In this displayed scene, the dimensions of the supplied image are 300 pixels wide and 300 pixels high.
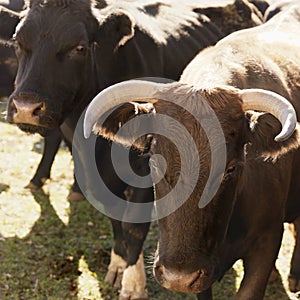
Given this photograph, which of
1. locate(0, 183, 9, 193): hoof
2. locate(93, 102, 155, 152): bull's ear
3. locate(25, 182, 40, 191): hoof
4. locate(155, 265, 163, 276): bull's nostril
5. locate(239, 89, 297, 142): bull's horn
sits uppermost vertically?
locate(239, 89, 297, 142): bull's horn

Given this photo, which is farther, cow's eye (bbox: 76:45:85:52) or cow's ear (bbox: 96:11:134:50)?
cow's ear (bbox: 96:11:134:50)

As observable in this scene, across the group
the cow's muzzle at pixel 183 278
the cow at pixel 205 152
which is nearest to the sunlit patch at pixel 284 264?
the cow at pixel 205 152

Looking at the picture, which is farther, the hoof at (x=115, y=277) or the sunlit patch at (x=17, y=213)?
the sunlit patch at (x=17, y=213)

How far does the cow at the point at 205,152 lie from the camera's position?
9.69 ft

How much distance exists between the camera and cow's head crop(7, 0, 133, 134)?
164 inches

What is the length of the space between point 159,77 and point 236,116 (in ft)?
6.65

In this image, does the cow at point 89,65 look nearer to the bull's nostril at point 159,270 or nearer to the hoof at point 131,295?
the hoof at point 131,295

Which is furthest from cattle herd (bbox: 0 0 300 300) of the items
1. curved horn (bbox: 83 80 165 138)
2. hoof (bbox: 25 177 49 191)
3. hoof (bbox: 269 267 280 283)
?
hoof (bbox: 25 177 49 191)

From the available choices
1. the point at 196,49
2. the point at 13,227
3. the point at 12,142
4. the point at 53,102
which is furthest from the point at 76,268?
the point at 12,142

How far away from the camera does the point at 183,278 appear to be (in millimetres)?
2945

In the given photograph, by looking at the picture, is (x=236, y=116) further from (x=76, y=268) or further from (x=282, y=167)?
(x=76, y=268)

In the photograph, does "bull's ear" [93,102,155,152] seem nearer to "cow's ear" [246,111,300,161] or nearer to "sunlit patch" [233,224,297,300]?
"cow's ear" [246,111,300,161]

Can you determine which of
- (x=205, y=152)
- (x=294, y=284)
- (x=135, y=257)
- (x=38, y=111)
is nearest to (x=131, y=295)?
(x=135, y=257)

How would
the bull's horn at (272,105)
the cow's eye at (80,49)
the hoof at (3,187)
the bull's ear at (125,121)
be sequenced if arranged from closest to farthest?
the bull's horn at (272,105), the bull's ear at (125,121), the cow's eye at (80,49), the hoof at (3,187)
